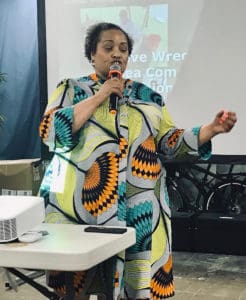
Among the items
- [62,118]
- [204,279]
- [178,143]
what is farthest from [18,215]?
[204,279]

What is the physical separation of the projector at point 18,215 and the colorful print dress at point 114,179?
0.28m

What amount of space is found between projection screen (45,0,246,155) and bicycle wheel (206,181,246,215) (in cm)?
53

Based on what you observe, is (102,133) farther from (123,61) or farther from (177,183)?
(177,183)

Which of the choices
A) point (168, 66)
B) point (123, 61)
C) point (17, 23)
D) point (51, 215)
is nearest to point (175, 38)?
point (168, 66)

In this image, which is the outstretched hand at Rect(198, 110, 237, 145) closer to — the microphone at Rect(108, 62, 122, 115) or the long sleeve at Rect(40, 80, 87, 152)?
the microphone at Rect(108, 62, 122, 115)

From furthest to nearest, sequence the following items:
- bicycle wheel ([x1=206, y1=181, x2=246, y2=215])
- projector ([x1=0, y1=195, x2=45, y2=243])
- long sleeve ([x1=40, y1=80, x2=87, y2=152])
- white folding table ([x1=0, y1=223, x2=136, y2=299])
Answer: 1. bicycle wheel ([x1=206, y1=181, x2=246, y2=215])
2. long sleeve ([x1=40, y1=80, x2=87, y2=152])
3. projector ([x1=0, y1=195, x2=45, y2=243])
4. white folding table ([x1=0, y1=223, x2=136, y2=299])

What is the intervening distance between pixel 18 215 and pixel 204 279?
2364mm

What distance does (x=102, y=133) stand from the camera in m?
1.91

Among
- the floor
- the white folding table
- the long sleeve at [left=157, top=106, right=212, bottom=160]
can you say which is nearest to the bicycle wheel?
the floor

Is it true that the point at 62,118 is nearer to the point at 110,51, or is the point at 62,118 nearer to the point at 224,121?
the point at 110,51

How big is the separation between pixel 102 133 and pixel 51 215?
Result: 0.33 m

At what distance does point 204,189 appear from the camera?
4422 mm

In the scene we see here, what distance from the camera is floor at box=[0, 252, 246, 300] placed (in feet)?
10.9

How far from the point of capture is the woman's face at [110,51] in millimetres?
1958
